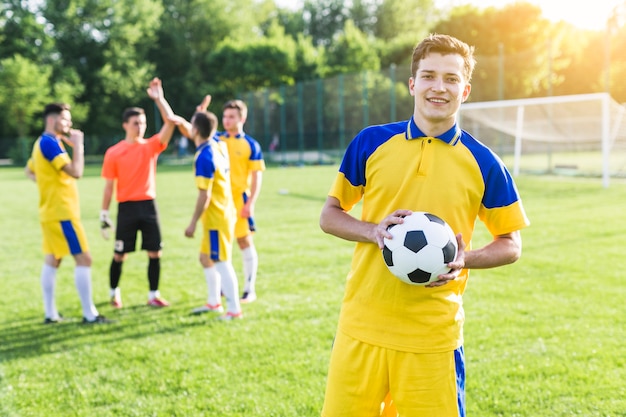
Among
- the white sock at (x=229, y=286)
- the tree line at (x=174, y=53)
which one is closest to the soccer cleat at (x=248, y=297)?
the white sock at (x=229, y=286)

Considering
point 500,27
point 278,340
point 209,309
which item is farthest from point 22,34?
point 278,340

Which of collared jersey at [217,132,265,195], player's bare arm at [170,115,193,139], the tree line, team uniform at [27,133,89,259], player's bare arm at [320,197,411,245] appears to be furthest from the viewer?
the tree line

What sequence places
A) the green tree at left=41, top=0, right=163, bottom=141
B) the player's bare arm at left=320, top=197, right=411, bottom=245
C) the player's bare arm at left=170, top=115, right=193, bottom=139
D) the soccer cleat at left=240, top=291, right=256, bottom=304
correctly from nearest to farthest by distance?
the player's bare arm at left=320, top=197, right=411, bottom=245, the player's bare arm at left=170, top=115, right=193, bottom=139, the soccer cleat at left=240, top=291, right=256, bottom=304, the green tree at left=41, top=0, right=163, bottom=141

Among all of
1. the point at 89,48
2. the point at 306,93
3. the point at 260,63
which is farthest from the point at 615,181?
the point at 89,48

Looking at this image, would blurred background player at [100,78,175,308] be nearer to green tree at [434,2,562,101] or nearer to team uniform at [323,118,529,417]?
team uniform at [323,118,529,417]

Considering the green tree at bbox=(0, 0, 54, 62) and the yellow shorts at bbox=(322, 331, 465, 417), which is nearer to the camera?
the yellow shorts at bbox=(322, 331, 465, 417)

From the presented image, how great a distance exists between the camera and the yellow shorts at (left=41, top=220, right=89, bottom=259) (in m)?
5.66

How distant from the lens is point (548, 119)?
69.7 feet

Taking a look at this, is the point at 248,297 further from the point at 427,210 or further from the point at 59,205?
the point at 427,210

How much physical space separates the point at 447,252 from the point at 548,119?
20.8m

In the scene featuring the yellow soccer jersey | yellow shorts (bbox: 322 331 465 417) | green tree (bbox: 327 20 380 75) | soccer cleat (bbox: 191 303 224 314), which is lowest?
soccer cleat (bbox: 191 303 224 314)

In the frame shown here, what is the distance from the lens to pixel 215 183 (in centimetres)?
577

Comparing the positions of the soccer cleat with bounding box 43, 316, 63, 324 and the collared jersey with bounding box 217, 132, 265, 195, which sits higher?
the collared jersey with bounding box 217, 132, 265, 195

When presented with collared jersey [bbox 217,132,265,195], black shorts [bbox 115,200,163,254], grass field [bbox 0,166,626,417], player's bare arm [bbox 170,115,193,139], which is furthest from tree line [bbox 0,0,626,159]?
black shorts [bbox 115,200,163,254]
